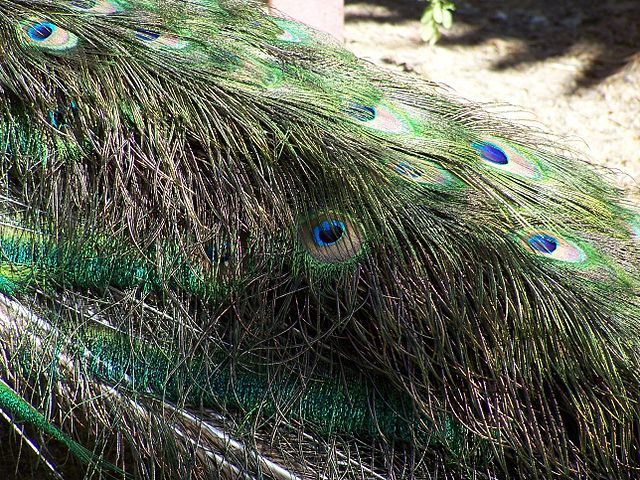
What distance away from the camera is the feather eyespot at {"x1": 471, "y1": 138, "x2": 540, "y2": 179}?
6.42ft

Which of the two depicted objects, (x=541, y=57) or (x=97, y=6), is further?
(x=541, y=57)

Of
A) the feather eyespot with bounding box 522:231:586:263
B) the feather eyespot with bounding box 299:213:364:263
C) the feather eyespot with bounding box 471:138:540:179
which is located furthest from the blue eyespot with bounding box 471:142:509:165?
the feather eyespot with bounding box 299:213:364:263

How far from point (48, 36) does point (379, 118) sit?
0.91 m

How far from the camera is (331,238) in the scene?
1.75m

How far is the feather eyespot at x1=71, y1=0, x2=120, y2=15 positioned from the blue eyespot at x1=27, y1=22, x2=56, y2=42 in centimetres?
13

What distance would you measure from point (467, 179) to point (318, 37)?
3.24ft

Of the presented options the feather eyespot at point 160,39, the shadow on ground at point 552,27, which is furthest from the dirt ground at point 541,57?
the feather eyespot at point 160,39

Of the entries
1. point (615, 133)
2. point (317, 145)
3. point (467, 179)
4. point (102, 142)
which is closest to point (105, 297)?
point (102, 142)

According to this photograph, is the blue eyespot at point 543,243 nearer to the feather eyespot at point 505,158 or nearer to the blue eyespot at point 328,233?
the feather eyespot at point 505,158

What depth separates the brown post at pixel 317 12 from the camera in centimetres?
330

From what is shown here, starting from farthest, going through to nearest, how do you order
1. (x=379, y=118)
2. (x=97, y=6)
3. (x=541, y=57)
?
(x=541, y=57) < (x=97, y=6) < (x=379, y=118)

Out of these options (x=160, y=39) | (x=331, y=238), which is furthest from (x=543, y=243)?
(x=160, y=39)

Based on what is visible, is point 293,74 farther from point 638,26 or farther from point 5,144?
point 638,26

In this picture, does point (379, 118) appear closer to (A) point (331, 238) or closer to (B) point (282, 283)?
(A) point (331, 238)
